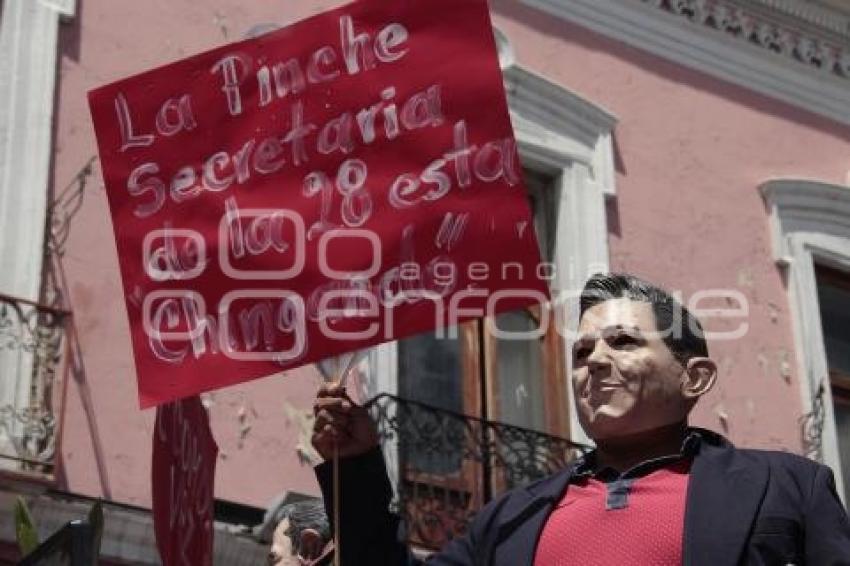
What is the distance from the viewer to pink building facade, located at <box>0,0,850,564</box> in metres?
7.59

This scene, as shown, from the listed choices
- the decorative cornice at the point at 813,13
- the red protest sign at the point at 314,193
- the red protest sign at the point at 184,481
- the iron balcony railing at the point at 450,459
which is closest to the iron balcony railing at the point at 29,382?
the iron balcony railing at the point at 450,459

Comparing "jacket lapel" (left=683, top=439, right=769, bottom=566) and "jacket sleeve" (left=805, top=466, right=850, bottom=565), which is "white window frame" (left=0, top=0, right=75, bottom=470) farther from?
"jacket sleeve" (left=805, top=466, right=850, bottom=565)

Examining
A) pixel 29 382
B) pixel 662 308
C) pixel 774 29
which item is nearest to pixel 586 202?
pixel 774 29

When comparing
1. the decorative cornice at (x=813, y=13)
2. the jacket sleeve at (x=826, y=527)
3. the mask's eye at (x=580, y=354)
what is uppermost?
the decorative cornice at (x=813, y=13)

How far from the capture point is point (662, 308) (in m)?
3.44

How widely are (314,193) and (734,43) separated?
6.89m

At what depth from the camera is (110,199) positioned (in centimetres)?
446

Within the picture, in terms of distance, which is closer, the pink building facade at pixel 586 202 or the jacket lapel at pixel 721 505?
the jacket lapel at pixel 721 505

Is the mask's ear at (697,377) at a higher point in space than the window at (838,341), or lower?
lower

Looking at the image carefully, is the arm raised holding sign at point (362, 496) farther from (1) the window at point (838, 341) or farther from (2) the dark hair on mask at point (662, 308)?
(1) the window at point (838, 341)

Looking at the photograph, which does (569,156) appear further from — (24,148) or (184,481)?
(184,481)

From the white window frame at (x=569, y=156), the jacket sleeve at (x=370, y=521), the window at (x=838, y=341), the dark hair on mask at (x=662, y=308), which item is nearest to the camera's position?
the jacket sleeve at (x=370, y=521)

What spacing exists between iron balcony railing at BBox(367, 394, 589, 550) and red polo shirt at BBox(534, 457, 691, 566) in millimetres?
4979

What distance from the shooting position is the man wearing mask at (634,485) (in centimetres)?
303
